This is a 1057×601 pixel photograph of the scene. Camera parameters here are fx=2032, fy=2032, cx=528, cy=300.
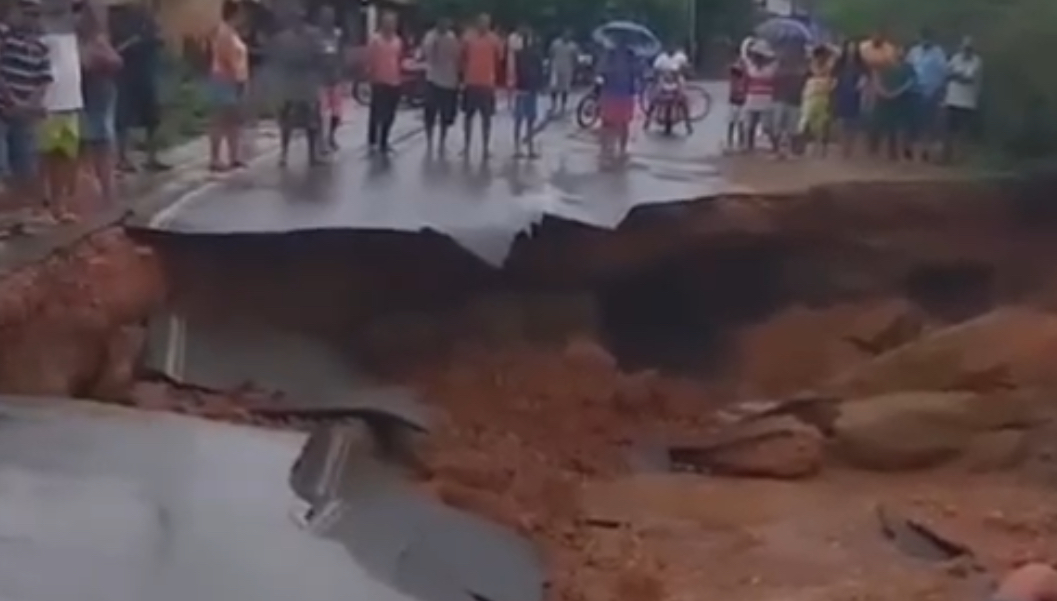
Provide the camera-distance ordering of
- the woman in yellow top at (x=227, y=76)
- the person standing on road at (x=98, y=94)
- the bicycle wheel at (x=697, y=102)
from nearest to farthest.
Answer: the person standing on road at (x=98, y=94) < the woman in yellow top at (x=227, y=76) < the bicycle wheel at (x=697, y=102)

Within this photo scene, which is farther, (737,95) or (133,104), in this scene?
(737,95)

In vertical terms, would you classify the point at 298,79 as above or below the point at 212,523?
above

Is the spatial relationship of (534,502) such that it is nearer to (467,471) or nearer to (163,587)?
(467,471)

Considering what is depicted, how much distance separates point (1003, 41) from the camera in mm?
7711

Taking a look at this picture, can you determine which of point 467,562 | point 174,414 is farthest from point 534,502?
point 467,562

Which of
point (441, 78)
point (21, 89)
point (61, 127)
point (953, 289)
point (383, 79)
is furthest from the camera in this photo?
point (953, 289)

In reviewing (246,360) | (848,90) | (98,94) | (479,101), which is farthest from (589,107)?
(98,94)

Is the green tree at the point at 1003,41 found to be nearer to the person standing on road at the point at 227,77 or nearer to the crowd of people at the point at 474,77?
the crowd of people at the point at 474,77

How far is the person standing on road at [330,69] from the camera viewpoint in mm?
6820

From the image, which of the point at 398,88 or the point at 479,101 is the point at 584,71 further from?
the point at 398,88

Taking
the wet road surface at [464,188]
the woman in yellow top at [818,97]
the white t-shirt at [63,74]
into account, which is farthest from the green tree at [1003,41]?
the white t-shirt at [63,74]

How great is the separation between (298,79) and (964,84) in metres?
2.64

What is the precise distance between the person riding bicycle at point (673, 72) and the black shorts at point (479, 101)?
571mm

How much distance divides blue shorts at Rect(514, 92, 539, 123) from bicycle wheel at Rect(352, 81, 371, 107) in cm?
56
